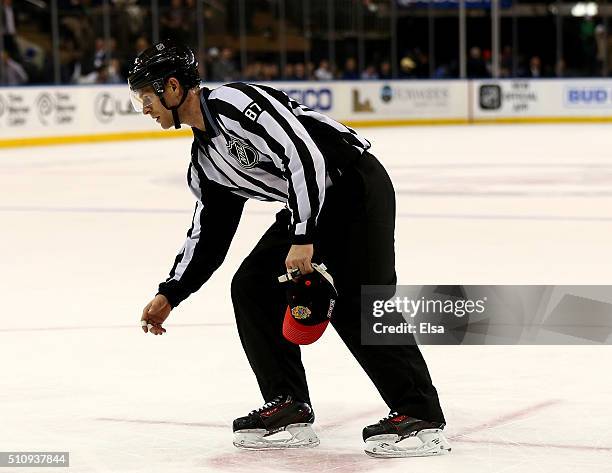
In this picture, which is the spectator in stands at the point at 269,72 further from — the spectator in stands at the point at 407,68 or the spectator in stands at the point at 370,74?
the spectator in stands at the point at 407,68

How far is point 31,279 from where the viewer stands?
7727mm

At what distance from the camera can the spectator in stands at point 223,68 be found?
87.5 feet

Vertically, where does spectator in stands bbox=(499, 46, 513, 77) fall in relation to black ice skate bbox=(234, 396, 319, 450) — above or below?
above

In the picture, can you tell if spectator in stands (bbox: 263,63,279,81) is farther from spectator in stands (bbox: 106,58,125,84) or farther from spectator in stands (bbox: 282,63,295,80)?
spectator in stands (bbox: 106,58,125,84)

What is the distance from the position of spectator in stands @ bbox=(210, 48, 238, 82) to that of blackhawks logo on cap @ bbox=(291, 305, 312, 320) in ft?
75.5

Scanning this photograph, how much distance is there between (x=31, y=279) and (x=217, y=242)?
387cm

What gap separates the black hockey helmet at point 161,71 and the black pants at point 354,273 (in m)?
0.48

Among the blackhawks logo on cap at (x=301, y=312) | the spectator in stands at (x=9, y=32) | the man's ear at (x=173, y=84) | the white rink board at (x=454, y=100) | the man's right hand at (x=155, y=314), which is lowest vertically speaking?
the white rink board at (x=454, y=100)

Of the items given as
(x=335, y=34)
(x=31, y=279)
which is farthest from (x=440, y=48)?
Result: (x=31, y=279)

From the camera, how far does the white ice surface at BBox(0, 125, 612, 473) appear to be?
155 inches

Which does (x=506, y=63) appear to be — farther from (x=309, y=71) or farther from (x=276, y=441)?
(x=276, y=441)

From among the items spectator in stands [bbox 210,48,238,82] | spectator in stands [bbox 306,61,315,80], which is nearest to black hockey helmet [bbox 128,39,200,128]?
spectator in stands [bbox 210,48,238,82]

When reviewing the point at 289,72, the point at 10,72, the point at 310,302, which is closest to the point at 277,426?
the point at 310,302

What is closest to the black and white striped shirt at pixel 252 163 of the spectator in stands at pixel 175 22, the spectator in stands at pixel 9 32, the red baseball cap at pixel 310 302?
the red baseball cap at pixel 310 302
